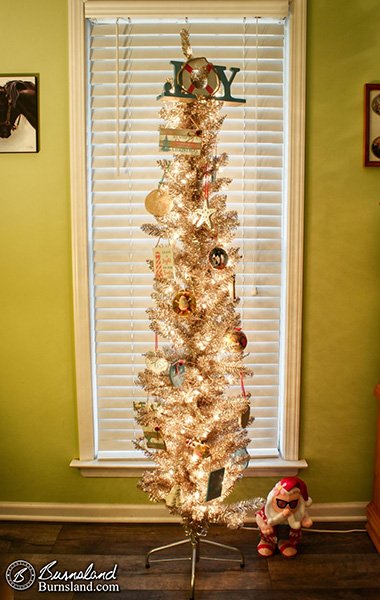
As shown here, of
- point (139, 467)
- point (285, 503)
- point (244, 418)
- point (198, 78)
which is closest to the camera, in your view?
point (198, 78)

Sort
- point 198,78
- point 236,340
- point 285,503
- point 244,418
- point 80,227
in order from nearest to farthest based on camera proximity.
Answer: point 198,78 → point 236,340 → point 244,418 → point 285,503 → point 80,227

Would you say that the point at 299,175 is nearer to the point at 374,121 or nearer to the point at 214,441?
the point at 374,121

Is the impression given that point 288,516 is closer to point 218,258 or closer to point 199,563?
point 199,563

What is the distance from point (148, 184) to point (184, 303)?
2.29 ft

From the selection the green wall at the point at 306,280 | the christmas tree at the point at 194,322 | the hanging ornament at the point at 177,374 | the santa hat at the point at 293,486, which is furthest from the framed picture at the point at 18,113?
the santa hat at the point at 293,486

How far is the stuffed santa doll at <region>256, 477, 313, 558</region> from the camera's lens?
6.80 ft

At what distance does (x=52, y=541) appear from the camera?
223 centimetres

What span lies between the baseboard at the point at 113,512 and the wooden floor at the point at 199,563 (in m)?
0.03

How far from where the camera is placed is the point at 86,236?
220cm

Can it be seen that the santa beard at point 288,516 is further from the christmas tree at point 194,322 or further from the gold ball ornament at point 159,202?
the gold ball ornament at point 159,202

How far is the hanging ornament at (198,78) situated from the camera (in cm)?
172

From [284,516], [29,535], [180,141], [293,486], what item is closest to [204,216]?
[180,141]

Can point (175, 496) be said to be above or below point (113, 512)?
above

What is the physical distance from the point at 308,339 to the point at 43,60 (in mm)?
1704
